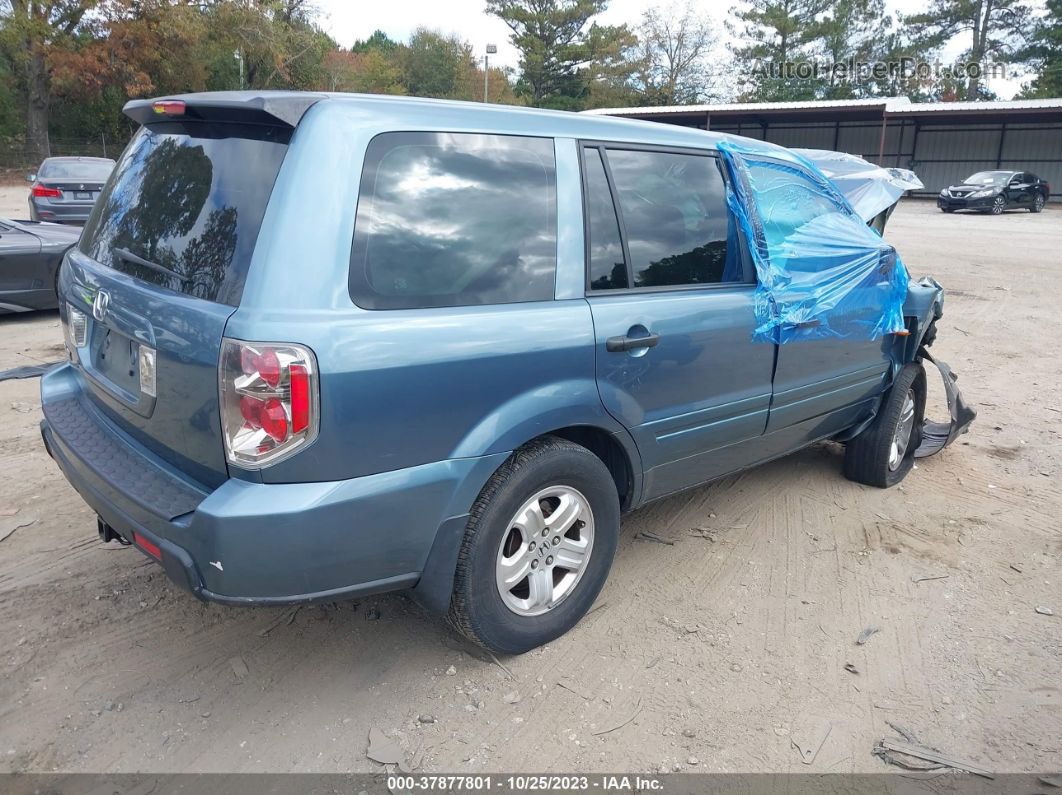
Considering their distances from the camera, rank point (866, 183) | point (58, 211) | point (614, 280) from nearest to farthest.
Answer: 1. point (614, 280)
2. point (866, 183)
3. point (58, 211)

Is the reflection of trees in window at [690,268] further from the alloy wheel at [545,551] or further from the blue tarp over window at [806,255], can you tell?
the alloy wheel at [545,551]

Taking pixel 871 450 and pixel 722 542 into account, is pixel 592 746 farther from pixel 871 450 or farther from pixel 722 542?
pixel 871 450

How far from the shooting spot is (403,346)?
238 centimetres

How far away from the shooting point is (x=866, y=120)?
3478 cm

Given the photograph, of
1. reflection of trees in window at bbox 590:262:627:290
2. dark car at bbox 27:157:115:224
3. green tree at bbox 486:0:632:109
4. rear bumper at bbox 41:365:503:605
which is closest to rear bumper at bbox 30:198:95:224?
dark car at bbox 27:157:115:224

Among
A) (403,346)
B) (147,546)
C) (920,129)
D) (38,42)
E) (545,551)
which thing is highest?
(38,42)

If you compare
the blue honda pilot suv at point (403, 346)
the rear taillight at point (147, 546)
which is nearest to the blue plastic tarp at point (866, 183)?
the blue honda pilot suv at point (403, 346)

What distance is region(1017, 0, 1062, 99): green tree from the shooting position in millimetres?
43188

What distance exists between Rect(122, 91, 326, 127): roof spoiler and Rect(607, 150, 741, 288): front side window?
1226 mm

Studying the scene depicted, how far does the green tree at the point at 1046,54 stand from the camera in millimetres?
43188

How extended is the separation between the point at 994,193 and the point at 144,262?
28.6 m

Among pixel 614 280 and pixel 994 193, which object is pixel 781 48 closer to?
pixel 994 193

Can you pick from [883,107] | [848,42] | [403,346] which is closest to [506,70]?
[848,42]

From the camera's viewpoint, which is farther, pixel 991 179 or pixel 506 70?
pixel 506 70
